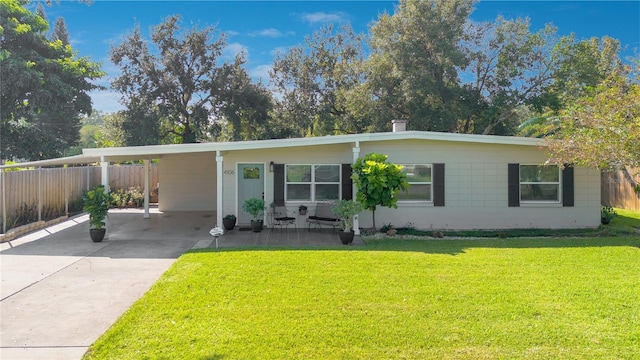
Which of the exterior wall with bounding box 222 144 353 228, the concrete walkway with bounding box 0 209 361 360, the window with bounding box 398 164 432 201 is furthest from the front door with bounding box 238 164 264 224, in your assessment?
the window with bounding box 398 164 432 201

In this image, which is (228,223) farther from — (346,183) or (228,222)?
(346,183)

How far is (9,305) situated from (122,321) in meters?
1.96

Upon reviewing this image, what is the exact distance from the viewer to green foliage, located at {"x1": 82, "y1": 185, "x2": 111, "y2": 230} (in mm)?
9555

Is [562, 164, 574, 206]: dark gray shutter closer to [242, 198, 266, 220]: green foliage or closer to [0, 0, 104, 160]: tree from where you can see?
[242, 198, 266, 220]: green foliage

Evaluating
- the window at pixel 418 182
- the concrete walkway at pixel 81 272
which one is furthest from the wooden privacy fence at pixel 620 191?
the concrete walkway at pixel 81 272

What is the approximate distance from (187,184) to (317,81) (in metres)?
A: 10.6

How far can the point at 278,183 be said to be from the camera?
11570mm

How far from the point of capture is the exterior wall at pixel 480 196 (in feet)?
37.1

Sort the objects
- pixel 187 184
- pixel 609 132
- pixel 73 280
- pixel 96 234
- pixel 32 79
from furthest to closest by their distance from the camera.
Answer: pixel 32 79
pixel 187 184
pixel 96 234
pixel 609 132
pixel 73 280

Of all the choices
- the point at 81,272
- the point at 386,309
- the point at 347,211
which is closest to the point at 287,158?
the point at 347,211

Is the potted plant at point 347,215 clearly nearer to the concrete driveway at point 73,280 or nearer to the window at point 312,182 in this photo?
the window at point 312,182

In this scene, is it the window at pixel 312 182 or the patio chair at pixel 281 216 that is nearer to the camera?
the patio chair at pixel 281 216

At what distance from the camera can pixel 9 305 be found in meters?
5.38

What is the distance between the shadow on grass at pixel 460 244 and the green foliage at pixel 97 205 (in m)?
2.96
